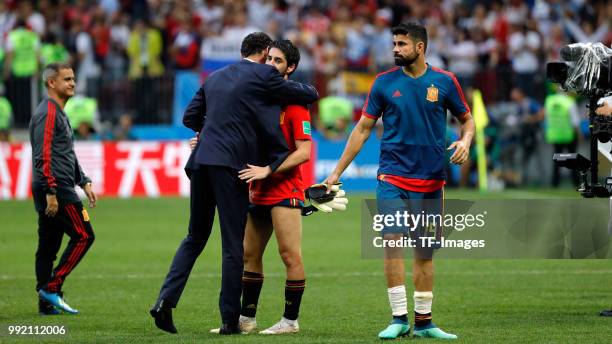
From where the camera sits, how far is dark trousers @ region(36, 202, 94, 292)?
36.9 ft

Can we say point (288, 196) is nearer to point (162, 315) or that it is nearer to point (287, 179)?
point (287, 179)

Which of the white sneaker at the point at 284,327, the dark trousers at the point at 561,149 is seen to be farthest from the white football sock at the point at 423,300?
the dark trousers at the point at 561,149

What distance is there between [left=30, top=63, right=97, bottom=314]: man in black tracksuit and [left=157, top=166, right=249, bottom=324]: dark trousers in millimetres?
2116

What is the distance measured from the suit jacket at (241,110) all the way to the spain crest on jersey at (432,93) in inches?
36.8

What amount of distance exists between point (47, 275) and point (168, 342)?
2.66 meters

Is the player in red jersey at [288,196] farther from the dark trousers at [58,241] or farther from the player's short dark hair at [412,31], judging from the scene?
the dark trousers at [58,241]

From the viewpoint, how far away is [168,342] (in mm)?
9109

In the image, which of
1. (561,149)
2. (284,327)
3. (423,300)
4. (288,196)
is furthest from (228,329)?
(561,149)

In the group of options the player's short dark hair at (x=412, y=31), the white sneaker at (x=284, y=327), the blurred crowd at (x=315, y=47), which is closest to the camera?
the player's short dark hair at (x=412, y=31)

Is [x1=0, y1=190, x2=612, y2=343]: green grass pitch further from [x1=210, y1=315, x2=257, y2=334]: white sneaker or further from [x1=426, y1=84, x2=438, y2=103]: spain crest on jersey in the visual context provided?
[x1=426, y1=84, x2=438, y2=103]: spain crest on jersey

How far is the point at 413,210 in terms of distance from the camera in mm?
9344

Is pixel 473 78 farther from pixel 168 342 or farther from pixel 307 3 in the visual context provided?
pixel 168 342

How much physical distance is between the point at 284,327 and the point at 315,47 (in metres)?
19.4

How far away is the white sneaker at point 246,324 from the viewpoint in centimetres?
973
